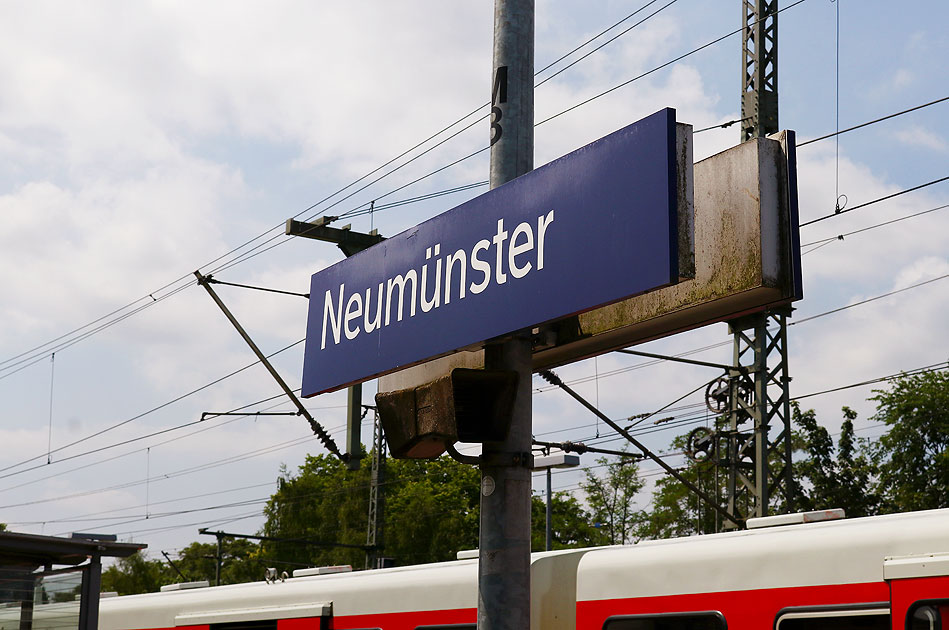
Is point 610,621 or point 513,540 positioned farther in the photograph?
point 610,621

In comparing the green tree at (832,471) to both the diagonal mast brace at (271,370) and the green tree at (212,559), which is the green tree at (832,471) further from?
the green tree at (212,559)

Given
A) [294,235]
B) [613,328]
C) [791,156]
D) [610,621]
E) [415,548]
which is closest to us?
[791,156]

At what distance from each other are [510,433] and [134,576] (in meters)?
76.1

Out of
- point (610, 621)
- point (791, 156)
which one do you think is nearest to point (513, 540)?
point (791, 156)

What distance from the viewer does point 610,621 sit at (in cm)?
778

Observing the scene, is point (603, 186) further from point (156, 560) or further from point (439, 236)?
point (156, 560)

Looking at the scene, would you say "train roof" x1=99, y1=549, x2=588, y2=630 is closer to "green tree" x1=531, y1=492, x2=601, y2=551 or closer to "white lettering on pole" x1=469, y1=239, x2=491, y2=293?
"white lettering on pole" x1=469, y1=239, x2=491, y2=293

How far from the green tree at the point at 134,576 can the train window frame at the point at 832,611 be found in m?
72.6

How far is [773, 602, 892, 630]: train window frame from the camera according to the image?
20.1 feet

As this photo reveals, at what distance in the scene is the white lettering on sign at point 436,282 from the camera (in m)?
5.09

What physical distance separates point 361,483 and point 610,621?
2151 inches

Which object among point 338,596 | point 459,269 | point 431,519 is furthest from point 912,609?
point 431,519

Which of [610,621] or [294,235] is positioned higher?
[294,235]

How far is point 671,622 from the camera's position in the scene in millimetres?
7352
